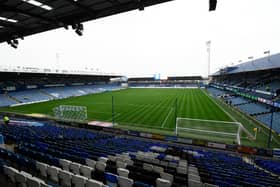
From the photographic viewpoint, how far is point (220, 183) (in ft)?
16.1

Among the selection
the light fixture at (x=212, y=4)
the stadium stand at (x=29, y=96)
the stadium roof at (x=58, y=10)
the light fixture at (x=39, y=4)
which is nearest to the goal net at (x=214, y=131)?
the light fixture at (x=212, y=4)

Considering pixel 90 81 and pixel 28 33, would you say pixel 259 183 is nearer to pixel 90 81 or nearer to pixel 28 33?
pixel 28 33

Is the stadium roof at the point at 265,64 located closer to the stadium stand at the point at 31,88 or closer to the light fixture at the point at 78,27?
the light fixture at the point at 78,27

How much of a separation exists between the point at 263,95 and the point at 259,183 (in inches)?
893

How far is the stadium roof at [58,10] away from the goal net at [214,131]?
42.2 ft

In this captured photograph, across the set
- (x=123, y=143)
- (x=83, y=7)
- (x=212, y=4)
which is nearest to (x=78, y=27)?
(x=83, y=7)

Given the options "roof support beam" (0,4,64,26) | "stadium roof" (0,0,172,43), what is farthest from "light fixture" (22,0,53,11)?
"roof support beam" (0,4,64,26)

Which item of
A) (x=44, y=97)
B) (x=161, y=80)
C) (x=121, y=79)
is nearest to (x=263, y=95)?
(x=44, y=97)

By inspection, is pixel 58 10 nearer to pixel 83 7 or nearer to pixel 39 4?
pixel 39 4

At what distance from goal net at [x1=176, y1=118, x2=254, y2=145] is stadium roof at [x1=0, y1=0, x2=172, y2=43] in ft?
42.2

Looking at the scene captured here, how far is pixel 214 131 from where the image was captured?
50.1ft

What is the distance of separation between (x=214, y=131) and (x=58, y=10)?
51.0 feet

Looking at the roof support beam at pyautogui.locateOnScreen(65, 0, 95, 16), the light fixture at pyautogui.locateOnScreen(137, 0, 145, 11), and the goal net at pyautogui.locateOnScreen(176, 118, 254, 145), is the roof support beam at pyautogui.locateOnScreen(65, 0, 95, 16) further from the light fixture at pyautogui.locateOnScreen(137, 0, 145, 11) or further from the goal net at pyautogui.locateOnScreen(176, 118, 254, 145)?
the goal net at pyautogui.locateOnScreen(176, 118, 254, 145)

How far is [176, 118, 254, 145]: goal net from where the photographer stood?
14.1 metres
